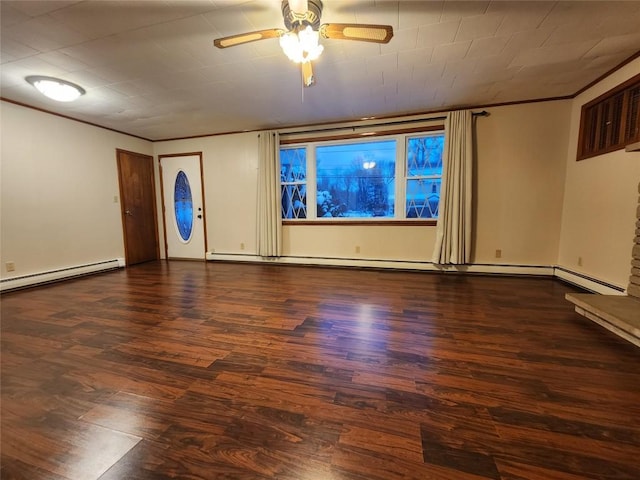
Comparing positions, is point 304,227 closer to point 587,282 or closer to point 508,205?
point 508,205

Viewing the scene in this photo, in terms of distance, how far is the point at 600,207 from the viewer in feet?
9.73

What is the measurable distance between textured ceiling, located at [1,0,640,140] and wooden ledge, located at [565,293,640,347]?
2.17 m

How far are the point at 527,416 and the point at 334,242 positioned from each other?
11.5 feet

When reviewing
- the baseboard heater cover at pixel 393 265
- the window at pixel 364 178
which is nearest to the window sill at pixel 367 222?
the window at pixel 364 178

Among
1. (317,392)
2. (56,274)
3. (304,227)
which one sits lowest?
(317,392)

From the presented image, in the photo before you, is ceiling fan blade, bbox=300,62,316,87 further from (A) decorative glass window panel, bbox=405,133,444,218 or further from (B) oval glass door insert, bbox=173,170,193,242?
(B) oval glass door insert, bbox=173,170,193,242

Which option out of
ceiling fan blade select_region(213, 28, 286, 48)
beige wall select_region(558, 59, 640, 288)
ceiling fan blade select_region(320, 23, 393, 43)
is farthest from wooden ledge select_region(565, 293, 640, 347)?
ceiling fan blade select_region(213, 28, 286, 48)

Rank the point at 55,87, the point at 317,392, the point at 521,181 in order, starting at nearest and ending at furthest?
the point at 317,392
the point at 55,87
the point at 521,181

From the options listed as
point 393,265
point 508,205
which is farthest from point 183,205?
point 508,205

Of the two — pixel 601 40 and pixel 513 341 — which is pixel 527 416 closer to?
pixel 513 341

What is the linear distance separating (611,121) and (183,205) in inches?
251

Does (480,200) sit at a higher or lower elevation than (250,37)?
lower

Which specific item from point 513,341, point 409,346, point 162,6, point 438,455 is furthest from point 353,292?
point 162,6

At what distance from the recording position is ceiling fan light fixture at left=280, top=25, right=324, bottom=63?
1756 mm
